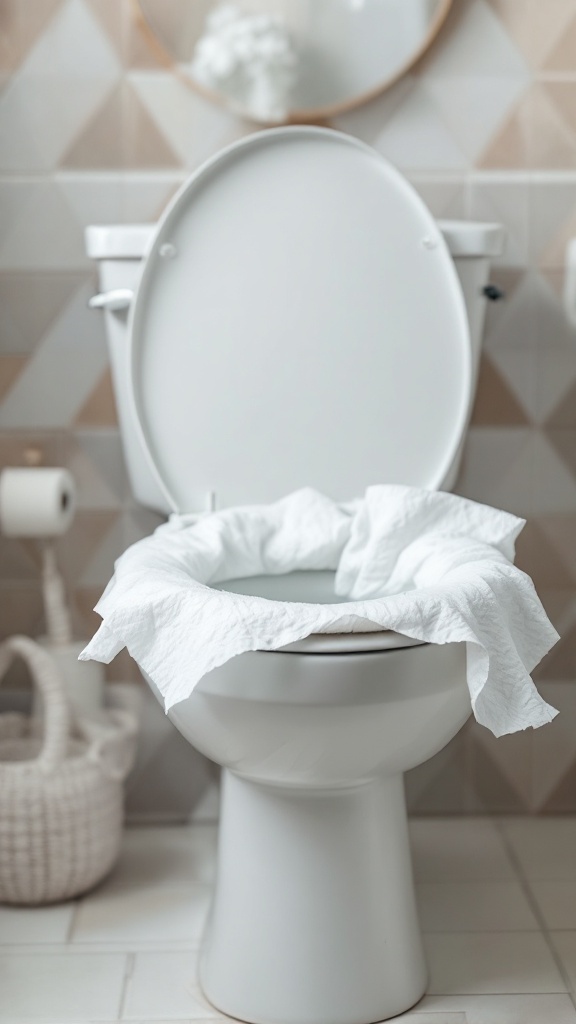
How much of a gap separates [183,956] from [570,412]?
2.89 ft

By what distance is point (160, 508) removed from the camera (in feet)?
4.75

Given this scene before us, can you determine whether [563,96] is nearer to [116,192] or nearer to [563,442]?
[563,442]

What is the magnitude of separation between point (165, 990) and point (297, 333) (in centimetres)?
75

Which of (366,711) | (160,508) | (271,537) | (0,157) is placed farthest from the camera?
(0,157)

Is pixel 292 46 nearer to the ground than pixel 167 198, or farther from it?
farther from it

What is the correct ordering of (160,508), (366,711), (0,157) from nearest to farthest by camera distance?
(366,711) → (160,508) → (0,157)

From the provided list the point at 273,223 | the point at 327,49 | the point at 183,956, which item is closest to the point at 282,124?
the point at 327,49

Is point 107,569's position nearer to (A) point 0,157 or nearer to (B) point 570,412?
(A) point 0,157

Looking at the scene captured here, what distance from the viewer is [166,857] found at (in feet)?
5.15

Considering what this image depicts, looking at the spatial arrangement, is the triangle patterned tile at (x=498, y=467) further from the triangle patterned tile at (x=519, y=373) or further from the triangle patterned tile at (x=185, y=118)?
the triangle patterned tile at (x=185, y=118)

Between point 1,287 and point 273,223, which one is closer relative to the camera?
point 273,223

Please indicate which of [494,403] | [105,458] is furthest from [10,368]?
[494,403]

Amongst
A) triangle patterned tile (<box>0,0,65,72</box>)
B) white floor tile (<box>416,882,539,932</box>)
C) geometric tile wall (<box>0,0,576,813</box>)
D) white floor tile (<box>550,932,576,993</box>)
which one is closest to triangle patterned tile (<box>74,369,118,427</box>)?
geometric tile wall (<box>0,0,576,813</box>)

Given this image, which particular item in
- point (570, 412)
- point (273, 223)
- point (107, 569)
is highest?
point (273, 223)
